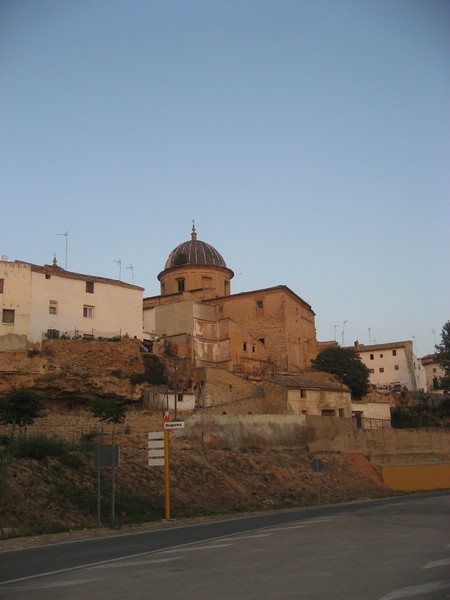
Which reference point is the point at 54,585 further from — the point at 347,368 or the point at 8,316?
the point at 347,368

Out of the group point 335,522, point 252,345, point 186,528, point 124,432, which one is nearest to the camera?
point 335,522

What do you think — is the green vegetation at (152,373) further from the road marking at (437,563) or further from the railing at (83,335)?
the road marking at (437,563)

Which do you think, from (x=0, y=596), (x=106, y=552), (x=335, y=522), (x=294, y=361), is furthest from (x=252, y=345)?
(x=0, y=596)

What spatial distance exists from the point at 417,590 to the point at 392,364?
82.3 m

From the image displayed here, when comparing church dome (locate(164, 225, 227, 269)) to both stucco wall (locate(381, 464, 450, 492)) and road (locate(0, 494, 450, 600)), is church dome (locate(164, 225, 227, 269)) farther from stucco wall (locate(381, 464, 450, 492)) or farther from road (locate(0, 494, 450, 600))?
road (locate(0, 494, 450, 600))

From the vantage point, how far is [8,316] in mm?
48000

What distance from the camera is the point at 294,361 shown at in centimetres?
6788

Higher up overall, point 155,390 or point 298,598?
point 155,390

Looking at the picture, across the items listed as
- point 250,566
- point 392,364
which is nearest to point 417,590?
point 250,566

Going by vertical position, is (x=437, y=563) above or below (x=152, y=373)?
below

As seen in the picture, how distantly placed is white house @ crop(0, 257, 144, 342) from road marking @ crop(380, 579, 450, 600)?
1661 inches

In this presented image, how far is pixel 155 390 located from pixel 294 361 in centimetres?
2226

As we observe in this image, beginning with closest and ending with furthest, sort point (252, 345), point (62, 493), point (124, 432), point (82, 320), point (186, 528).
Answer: point (186, 528), point (62, 493), point (124, 432), point (82, 320), point (252, 345)

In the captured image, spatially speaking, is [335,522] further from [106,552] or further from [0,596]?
[0,596]
